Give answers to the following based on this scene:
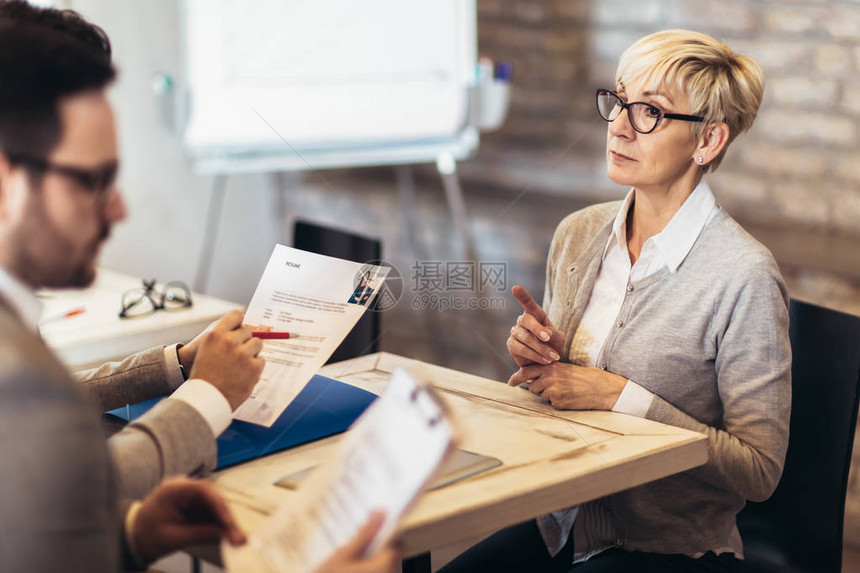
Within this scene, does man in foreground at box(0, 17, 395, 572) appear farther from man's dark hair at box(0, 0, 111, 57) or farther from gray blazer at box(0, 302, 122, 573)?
man's dark hair at box(0, 0, 111, 57)

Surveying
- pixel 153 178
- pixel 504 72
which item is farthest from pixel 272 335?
pixel 153 178

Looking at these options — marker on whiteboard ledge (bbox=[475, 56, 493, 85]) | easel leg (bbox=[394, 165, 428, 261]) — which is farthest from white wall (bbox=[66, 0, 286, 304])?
marker on whiteboard ledge (bbox=[475, 56, 493, 85])

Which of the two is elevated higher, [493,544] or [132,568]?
[132,568]

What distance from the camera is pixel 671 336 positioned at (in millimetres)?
1240

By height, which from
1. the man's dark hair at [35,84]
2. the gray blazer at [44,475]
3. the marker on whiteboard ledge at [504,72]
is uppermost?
the man's dark hair at [35,84]

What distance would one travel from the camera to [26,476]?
0.62 m

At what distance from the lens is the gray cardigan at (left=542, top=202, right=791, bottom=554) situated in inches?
46.1

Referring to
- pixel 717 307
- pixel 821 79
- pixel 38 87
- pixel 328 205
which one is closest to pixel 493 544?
pixel 717 307

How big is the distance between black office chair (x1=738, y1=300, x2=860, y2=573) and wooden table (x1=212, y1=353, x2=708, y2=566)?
1.15 feet

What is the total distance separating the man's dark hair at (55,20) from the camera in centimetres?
114

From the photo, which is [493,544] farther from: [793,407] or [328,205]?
[328,205]

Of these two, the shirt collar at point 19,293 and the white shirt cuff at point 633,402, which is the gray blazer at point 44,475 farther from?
the white shirt cuff at point 633,402

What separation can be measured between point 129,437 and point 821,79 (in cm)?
181
